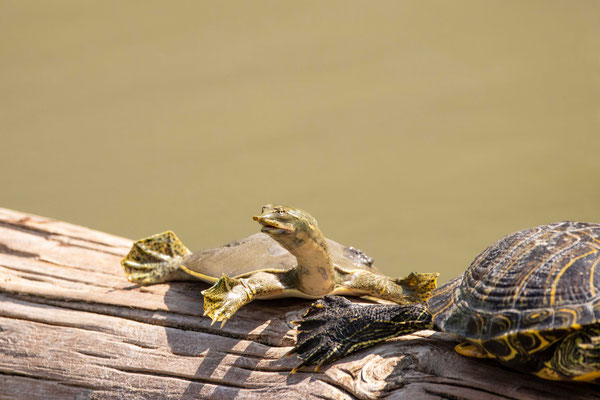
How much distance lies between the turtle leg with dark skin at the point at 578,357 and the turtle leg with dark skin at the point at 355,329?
282mm

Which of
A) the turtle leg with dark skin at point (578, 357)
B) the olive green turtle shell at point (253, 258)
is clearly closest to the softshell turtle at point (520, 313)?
the turtle leg with dark skin at point (578, 357)

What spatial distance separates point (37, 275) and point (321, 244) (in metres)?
0.82

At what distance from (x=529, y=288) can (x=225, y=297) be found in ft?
2.13

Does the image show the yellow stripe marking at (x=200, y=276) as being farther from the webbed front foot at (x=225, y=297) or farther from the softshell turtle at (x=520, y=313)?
the softshell turtle at (x=520, y=313)

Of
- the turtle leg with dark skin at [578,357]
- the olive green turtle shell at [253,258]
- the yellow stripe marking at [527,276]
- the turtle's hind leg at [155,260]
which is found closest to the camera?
the turtle leg with dark skin at [578,357]

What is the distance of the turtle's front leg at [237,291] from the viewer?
57.7 inches

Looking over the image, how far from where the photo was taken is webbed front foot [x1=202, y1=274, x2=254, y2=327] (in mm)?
1456

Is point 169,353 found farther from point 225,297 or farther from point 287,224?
point 287,224

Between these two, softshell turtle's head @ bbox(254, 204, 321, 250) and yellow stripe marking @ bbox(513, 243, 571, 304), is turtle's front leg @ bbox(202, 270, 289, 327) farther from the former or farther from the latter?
yellow stripe marking @ bbox(513, 243, 571, 304)

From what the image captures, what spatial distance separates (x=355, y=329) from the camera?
4.60ft

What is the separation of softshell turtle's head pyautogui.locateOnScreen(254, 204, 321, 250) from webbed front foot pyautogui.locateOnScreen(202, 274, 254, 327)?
0.49ft

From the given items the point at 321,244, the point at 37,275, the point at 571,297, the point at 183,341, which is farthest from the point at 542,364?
the point at 37,275

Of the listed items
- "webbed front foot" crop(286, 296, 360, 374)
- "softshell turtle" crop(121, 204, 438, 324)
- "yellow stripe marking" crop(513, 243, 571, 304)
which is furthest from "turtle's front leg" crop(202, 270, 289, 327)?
"yellow stripe marking" crop(513, 243, 571, 304)

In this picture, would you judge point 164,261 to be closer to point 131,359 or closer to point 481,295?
point 131,359
